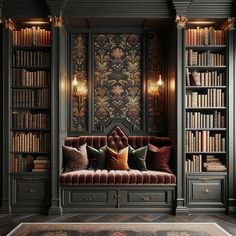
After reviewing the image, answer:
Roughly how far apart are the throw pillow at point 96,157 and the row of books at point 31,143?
2.27 feet

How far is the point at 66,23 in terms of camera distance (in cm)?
A: 482

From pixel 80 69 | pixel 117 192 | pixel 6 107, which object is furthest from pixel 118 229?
pixel 80 69

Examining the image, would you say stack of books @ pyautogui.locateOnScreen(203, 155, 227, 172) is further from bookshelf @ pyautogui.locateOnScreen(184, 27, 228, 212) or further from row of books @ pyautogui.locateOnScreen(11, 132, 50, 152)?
row of books @ pyautogui.locateOnScreen(11, 132, 50, 152)

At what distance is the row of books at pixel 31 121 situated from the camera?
4.56 m

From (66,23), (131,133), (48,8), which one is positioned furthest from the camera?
(131,133)

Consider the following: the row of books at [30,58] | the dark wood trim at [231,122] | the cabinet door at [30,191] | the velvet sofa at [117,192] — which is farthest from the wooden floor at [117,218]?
the row of books at [30,58]

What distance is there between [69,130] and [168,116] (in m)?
1.71

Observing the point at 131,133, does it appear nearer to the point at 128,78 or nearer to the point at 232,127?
the point at 128,78

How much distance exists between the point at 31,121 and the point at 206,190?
2872 millimetres

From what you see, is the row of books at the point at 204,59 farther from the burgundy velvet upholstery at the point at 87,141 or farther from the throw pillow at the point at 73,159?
the throw pillow at the point at 73,159

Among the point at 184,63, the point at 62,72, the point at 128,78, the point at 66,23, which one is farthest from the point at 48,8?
the point at 184,63

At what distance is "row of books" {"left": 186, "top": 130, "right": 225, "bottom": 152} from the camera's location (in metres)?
4.55

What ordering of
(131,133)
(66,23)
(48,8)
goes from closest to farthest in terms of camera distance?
(48,8), (66,23), (131,133)

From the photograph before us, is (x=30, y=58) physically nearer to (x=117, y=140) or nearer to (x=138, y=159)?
(x=117, y=140)
